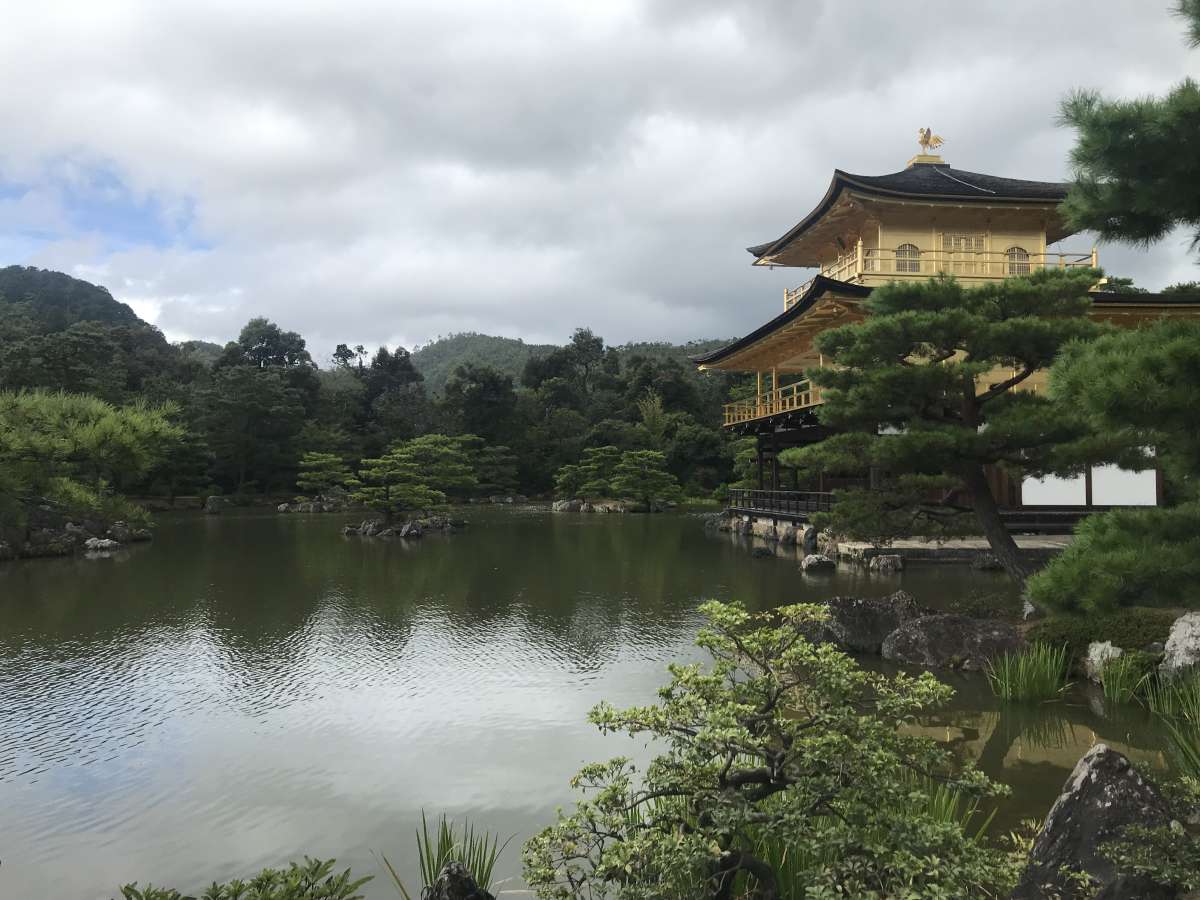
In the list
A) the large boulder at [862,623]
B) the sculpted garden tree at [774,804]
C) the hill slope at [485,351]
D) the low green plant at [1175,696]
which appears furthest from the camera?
the hill slope at [485,351]

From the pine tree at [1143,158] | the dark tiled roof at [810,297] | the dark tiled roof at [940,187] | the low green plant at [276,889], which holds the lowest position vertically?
the low green plant at [276,889]

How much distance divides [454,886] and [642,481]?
85.6ft

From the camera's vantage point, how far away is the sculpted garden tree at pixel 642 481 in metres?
28.4

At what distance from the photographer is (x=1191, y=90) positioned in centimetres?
307

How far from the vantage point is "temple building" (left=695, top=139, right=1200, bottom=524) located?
45.1 ft

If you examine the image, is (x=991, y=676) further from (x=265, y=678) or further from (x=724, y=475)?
(x=724, y=475)

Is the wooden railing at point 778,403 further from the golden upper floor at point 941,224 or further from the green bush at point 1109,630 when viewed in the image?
the green bush at point 1109,630

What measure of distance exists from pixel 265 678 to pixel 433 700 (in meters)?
1.69

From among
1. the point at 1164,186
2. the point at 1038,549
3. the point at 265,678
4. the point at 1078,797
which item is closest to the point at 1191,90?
the point at 1164,186

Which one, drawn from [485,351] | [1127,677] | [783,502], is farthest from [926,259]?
[485,351]

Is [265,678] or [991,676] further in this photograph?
[265,678]

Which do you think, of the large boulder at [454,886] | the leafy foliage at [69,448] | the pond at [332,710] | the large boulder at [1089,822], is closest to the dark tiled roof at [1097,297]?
the pond at [332,710]

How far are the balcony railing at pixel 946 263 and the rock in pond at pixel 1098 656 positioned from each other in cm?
1132

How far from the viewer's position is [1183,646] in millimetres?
5301
